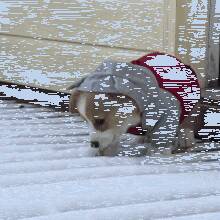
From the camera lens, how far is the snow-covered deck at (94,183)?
6.35ft

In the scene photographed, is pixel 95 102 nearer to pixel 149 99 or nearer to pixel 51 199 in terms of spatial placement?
pixel 149 99

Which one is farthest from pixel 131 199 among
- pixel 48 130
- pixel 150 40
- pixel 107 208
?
pixel 150 40

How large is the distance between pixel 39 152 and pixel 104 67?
0.48 m

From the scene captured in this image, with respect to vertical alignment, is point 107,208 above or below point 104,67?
below

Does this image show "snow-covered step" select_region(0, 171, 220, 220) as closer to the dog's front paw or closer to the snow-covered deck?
the snow-covered deck

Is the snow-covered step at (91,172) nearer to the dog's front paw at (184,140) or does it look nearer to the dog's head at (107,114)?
the dog's head at (107,114)

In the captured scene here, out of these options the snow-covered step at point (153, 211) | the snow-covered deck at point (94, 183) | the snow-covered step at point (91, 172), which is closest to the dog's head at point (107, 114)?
the snow-covered deck at point (94, 183)

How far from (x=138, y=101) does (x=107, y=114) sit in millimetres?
145

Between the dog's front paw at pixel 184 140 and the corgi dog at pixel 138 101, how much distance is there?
0.16 feet

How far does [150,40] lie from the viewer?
11.1 ft

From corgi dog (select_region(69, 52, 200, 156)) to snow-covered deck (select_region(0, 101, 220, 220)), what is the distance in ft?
0.38

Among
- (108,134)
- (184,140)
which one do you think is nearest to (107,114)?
(108,134)

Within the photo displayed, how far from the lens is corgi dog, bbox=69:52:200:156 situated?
2.59 meters

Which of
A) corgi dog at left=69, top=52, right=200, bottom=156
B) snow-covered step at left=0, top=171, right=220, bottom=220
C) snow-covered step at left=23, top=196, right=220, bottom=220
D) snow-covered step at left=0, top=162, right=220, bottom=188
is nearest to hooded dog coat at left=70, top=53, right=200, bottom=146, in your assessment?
corgi dog at left=69, top=52, right=200, bottom=156
